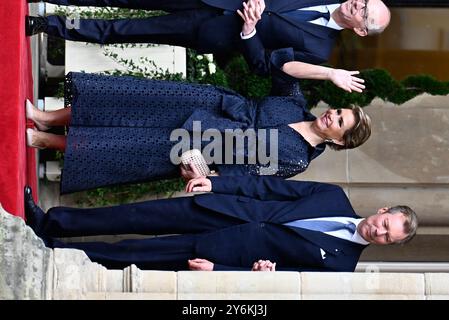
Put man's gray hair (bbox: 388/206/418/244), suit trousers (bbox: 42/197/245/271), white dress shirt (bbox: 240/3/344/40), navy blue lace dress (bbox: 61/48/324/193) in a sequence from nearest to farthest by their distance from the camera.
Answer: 1. man's gray hair (bbox: 388/206/418/244)
2. suit trousers (bbox: 42/197/245/271)
3. navy blue lace dress (bbox: 61/48/324/193)
4. white dress shirt (bbox: 240/3/344/40)

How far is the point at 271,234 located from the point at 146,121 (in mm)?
1026

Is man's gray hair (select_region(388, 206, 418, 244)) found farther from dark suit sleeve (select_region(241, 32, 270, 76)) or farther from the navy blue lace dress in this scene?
dark suit sleeve (select_region(241, 32, 270, 76))

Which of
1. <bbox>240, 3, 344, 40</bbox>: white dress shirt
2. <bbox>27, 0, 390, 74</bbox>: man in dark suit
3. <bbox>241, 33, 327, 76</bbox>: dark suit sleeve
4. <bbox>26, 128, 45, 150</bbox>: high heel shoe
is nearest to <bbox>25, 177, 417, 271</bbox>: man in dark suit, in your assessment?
<bbox>26, 128, 45, 150</bbox>: high heel shoe

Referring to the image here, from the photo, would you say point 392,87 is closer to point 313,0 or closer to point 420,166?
point 420,166

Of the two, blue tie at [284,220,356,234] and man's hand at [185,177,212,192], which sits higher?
man's hand at [185,177,212,192]

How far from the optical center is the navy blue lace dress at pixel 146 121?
22.1 ft

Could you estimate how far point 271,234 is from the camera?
650cm

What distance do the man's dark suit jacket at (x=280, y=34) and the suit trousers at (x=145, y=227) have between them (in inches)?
39.9

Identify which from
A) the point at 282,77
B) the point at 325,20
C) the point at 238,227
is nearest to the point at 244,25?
the point at 282,77

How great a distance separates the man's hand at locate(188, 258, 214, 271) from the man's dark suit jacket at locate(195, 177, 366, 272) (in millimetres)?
60

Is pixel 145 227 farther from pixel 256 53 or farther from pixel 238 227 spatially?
pixel 256 53

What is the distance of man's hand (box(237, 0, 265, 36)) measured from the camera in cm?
673

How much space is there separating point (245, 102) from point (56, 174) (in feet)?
6.42

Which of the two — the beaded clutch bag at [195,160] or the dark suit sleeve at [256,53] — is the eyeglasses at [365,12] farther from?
the beaded clutch bag at [195,160]
